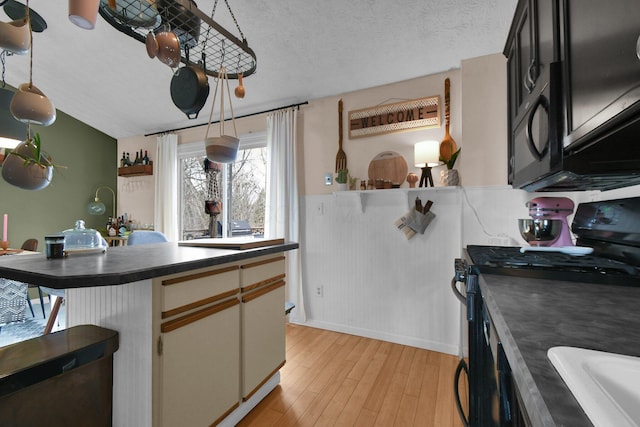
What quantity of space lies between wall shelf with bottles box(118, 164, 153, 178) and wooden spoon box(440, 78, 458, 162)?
160 inches

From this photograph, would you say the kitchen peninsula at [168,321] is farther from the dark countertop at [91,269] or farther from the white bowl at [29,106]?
the white bowl at [29,106]

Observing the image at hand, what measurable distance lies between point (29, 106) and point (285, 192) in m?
2.01

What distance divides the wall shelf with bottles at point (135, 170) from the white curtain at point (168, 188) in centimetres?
27

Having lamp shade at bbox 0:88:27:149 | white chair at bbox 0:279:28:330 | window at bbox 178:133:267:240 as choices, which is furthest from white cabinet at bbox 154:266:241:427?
white chair at bbox 0:279:28:330

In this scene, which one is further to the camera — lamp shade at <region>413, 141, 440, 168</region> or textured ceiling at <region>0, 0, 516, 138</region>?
lamp shade at <region>413, 141, 440, 168</region>

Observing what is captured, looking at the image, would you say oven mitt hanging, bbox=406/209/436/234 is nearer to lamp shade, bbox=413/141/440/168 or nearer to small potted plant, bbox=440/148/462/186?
small potted plant, bbox=440/148/462/186

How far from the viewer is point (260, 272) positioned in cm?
172

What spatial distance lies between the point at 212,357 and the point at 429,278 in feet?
6.12

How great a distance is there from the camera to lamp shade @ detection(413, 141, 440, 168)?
2.37 metres

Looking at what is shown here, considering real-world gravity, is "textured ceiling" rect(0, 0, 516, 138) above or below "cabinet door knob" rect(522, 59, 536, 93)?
above

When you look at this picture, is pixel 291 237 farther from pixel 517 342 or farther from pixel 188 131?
pixel 517 342

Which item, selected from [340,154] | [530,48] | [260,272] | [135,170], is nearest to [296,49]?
[340,154]

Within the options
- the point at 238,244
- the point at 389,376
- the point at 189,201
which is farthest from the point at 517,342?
the point at 189,201

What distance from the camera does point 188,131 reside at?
4.06 meters
